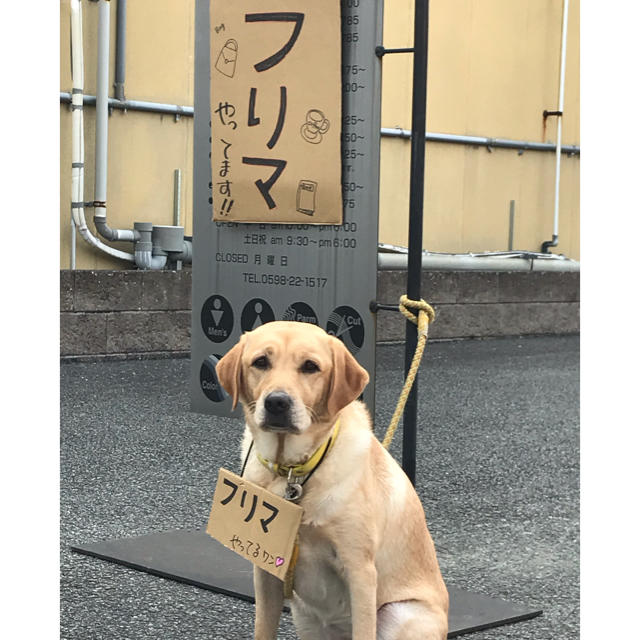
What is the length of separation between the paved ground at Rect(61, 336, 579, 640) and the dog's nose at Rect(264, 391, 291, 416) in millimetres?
1207

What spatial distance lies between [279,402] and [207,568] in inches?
69.1

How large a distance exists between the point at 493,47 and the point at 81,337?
19.8ft

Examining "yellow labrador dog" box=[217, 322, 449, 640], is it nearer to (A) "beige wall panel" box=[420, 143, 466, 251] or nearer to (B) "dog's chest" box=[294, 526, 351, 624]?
(B) "dog's chest" box=[294, 526, 351, 624]

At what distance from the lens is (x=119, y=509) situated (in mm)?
5012

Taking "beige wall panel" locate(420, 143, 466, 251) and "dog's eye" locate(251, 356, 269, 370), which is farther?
"beige wall panel" locate(420, 143, 466, 251)

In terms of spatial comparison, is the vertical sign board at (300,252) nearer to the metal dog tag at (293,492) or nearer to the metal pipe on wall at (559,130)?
the metal dog tag at (293,492)

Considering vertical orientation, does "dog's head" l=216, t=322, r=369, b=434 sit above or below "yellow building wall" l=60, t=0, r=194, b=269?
below

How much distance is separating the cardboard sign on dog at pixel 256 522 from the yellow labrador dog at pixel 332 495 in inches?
1.7

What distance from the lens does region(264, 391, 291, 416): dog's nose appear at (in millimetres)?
2531

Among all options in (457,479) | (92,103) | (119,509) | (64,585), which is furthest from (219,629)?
(92,103)

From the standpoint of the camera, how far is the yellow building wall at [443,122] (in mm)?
10125

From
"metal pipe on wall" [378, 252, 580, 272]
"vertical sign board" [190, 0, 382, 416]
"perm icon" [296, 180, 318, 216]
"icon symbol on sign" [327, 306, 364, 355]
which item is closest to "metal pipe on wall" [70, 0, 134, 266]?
"metal pipe on wall" [378, 252, 580, 272]

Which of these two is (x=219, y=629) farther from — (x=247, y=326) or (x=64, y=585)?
(x=247, y=326)

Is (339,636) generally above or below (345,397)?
below
